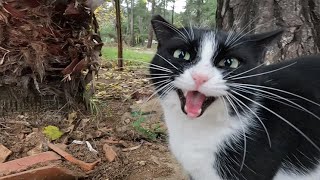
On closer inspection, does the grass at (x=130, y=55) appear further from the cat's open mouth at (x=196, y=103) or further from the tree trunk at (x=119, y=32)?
the cat's open mouth at (x=196, y=103)

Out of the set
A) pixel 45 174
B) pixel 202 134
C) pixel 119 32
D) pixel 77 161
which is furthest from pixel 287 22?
pixel 119 32

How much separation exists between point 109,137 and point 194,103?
114 centimetres

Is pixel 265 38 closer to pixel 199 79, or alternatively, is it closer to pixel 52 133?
pixel 199 79

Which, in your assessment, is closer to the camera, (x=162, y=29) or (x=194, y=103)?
(x=194, y=103)

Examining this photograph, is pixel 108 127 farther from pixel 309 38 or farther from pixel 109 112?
pixel 309 38

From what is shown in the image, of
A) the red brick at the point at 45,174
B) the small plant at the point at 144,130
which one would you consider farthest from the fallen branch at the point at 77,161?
the small plant at the point at 144,130

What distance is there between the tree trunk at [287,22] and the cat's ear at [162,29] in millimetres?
838

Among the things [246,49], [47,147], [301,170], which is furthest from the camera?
[47,147]

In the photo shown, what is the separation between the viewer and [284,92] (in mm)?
1635

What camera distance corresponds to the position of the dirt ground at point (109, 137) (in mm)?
2186

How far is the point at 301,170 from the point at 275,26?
97 centimetres

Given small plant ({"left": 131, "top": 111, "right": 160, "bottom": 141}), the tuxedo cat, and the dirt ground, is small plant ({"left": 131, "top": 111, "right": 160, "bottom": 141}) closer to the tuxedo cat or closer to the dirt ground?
the dirt ground

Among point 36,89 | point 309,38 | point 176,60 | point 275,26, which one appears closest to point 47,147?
point 36,89

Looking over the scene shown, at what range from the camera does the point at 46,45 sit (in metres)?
2.43
